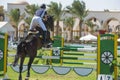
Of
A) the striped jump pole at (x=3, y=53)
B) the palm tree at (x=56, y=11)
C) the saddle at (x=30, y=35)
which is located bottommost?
the striped jump pole at (x=3, y=53)

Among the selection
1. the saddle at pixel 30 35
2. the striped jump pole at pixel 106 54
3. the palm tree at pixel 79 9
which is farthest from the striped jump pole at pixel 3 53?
the palm tree at pixel 79 9

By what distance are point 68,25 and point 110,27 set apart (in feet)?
35.6

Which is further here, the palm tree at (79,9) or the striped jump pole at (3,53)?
the palm tree at (79,9)

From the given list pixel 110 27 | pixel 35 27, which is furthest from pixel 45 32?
pixel 110 27

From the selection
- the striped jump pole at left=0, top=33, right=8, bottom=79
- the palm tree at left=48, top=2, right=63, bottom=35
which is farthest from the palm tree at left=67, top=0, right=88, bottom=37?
the striped jump pole at left=0, top=33, right=8, bottom=79

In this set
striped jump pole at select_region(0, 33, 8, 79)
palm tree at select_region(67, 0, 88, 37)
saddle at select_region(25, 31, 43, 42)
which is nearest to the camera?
saddle at select_region(25, 31, 43, 42)

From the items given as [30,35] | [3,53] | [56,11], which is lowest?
[3,53]

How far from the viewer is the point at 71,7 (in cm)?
6253

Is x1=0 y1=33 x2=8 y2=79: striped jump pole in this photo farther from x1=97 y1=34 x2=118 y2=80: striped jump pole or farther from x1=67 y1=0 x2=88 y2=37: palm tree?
x1=67 y1=0 x2=88 y2=37: palm tree

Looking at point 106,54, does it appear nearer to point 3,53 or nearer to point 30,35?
Result: point 30,35

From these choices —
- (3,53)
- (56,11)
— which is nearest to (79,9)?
(56,11)

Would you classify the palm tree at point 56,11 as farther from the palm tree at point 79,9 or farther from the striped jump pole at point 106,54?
the striped jump pole at point 106,54

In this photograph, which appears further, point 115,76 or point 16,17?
point 16,17

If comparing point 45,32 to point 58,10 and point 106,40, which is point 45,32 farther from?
point 58,10
